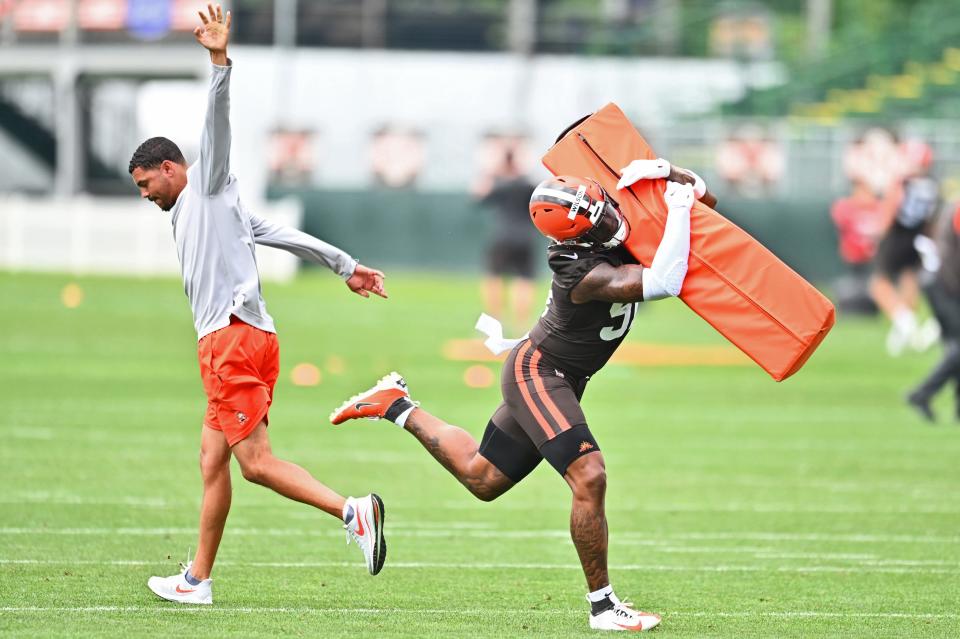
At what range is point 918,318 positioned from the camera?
27531 millimetres

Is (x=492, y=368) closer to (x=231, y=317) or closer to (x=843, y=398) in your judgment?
(x=843, y=398)

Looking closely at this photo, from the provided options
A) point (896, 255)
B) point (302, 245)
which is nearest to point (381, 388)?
point (302, 245)

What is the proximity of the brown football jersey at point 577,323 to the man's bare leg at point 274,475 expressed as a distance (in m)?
1.15

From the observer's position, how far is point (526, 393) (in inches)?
292

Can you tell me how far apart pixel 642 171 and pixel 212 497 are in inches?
92.7

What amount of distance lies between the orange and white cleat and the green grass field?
79 centimetres

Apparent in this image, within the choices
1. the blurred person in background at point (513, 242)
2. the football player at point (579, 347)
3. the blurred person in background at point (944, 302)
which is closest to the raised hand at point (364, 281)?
the football player at point (579, 347)

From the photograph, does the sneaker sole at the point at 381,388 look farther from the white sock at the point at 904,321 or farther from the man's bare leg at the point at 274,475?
the white sock at the point at 904,321

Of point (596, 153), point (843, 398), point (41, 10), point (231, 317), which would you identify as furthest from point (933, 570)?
point (41, 10)

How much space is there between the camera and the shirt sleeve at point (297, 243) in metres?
7.78

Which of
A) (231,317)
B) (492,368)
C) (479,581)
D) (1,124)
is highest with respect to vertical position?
(231,317)

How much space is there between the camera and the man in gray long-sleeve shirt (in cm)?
729

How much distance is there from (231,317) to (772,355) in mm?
2348

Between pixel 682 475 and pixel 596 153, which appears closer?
pixel 596 153
